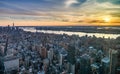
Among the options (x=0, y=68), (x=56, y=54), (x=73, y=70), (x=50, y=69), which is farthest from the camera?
(x=56, y=54)

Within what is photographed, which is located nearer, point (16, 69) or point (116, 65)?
point (116, 65)

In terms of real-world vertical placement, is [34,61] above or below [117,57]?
below

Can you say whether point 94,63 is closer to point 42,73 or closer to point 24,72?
point 42,73

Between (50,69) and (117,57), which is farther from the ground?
(117,57)

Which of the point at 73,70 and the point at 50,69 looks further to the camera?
the point at 50,69

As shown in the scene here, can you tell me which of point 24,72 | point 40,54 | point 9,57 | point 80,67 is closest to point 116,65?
point 80,67

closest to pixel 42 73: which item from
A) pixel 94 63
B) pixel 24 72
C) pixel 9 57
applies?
pixel 24 72

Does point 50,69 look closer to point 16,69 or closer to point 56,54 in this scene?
point 16,69

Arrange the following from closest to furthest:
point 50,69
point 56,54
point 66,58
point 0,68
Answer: point 0,68 → point 50,69 → point 66,58 → point 56,54

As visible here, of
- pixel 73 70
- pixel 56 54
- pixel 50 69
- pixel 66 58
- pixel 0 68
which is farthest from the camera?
pixel 56 54
